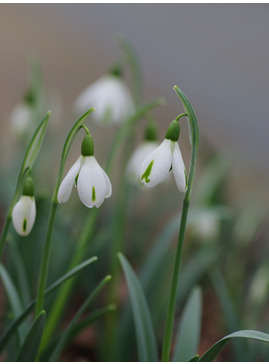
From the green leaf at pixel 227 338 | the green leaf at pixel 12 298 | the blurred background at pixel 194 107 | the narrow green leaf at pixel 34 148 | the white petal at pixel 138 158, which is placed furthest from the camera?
the blurred background at pixel 194 107

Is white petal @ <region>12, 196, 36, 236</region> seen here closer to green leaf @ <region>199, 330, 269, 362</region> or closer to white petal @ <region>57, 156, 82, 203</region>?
white petal @ <region>57, 156, 82, 203</region>

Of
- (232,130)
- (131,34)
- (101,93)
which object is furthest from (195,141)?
(131,34)

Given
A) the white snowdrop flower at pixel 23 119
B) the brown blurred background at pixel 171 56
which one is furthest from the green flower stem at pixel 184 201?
the brown blurred background at pixel 171 56

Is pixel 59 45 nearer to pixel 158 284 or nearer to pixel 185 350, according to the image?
pixel 158 284

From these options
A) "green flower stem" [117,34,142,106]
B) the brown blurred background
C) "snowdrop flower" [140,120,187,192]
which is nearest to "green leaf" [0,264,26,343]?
"snowdrop flower" [140,120,187,192]

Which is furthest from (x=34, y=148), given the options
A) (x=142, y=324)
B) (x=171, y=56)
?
(x=171, y=56)

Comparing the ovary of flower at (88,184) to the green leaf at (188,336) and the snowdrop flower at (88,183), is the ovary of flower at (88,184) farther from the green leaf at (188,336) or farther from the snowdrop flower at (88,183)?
the green leaf at (188,336)

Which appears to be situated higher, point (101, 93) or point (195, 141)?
point (101, 93)
